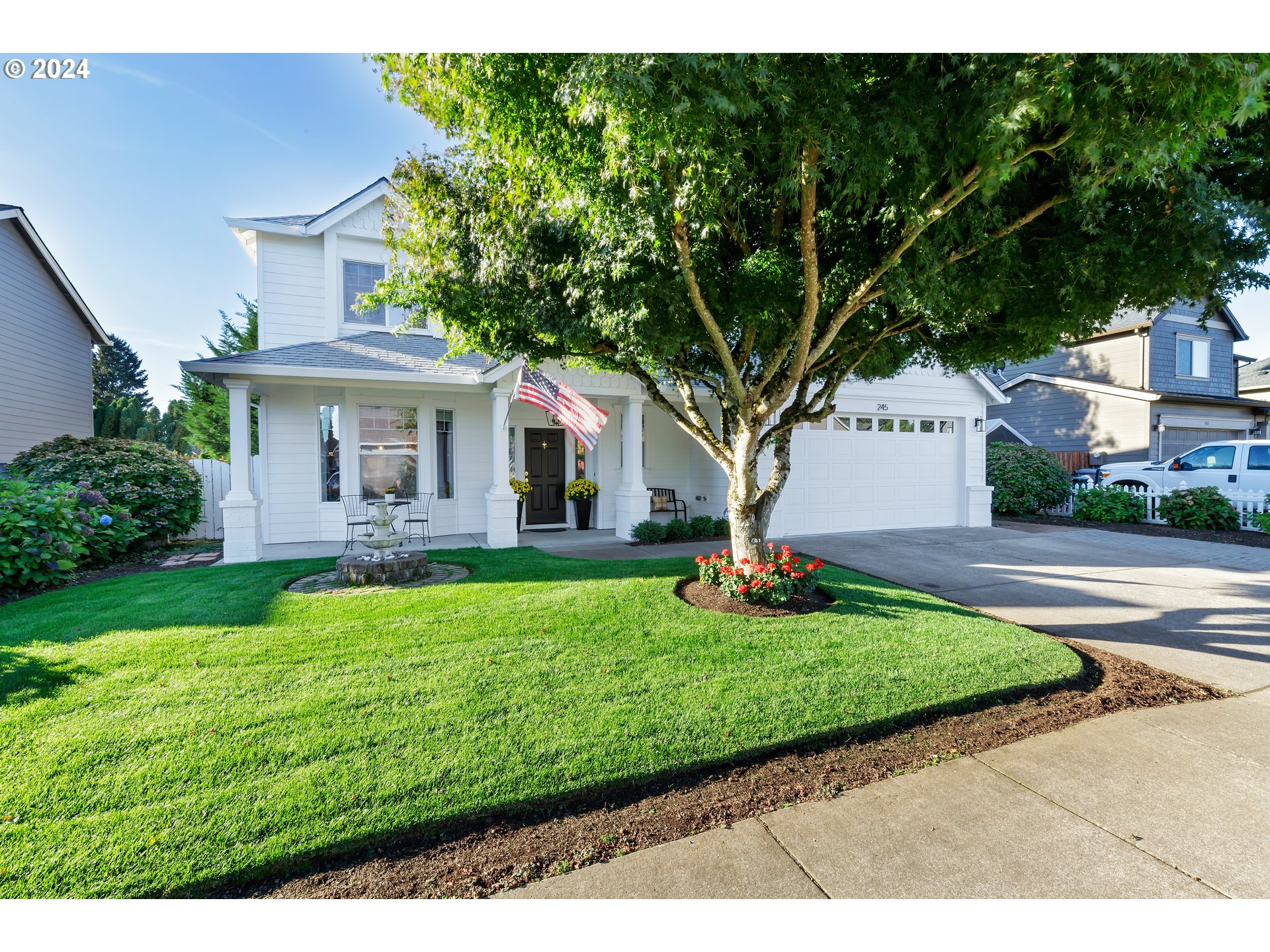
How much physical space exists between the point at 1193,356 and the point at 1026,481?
29.8 ft

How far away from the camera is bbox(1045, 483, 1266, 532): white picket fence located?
36.9ft

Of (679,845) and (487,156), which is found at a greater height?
(487,156)

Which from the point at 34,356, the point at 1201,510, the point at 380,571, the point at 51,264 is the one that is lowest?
the point at 380,571

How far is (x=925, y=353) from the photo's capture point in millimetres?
6828

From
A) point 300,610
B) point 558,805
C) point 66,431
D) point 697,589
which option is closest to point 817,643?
point 697,589

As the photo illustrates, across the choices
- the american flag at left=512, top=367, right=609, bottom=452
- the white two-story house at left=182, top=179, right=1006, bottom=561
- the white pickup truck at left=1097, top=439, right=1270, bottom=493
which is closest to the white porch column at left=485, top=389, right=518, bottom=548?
the white two-story house at left=182, top=179, right=1006, bottom=561

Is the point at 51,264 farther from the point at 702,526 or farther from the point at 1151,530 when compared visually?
the point at 1151,530

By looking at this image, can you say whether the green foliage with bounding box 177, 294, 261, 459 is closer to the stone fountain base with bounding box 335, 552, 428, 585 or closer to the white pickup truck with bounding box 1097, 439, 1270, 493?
the stone fountain base with bounding box 335, 552, 428, 585

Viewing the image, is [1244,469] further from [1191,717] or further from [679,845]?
[679,845]

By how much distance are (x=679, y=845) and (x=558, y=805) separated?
635 millimetres

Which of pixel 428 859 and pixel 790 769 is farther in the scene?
pixel 790 769

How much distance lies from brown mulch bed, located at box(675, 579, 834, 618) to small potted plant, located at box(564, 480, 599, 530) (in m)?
5.34

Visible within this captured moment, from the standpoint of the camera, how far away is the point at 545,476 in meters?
11.8

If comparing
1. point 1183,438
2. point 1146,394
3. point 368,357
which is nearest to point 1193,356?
point 1183,438
